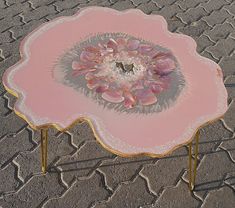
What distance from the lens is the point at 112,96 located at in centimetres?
A: 291

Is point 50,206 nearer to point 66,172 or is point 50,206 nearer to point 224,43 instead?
point 66,172

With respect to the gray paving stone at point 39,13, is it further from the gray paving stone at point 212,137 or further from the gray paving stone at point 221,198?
the gray paving stone at point 221,198

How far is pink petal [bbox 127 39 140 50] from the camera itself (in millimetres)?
3350

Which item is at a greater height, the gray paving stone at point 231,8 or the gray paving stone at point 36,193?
the gray paving stone at point 231,8

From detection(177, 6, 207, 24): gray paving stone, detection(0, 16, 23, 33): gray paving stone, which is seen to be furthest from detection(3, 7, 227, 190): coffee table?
detection(177, 6, 207, 24): gray paving stone

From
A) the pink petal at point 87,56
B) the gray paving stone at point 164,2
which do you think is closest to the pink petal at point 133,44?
the pink petal at point 87,56

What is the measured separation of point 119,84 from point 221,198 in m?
1.14

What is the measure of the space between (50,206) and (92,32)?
1361 millimetres

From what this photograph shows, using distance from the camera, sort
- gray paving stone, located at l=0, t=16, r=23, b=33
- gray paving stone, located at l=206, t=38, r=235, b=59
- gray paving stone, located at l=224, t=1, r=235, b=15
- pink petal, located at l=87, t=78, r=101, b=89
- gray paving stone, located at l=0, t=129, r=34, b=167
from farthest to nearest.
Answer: gray paving stone, located at l=224, t=1, r=235, b=15 < gray paving stone, located at l=0, t=16, r=23, b=33 < gray paving stone, located at l=206, t=38, r=235, b=59 < gray paving stone, located at l=0, t=129, r=34, b=167 < pink petal, located at l=87, t=78, r=101, b=89

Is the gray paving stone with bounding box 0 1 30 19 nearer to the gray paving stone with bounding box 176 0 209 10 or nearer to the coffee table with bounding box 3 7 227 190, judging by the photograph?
the coffee table with bounding box 3 7 227 190

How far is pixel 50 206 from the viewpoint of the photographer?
3129 millimetres

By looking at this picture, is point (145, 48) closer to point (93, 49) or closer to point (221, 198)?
point (93, 49)

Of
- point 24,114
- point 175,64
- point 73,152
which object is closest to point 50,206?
point 73,152

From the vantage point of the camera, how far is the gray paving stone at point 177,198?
3.19 meters
